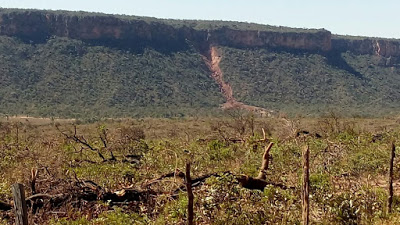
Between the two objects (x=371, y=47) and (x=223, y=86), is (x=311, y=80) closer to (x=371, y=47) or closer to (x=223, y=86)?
(x=223, y=86)

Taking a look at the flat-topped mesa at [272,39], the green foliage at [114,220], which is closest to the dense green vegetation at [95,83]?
the flat-topped mesa at [272,39]

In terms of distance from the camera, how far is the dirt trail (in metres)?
55.3

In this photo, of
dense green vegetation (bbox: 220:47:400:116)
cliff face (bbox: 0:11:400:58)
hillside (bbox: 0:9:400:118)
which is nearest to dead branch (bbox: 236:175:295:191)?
hillside (bbox: 0:9:400:118)

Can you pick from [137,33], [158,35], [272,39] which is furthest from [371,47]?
[137,33]

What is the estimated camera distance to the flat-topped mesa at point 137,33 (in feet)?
199

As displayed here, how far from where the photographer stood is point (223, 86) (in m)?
65.5

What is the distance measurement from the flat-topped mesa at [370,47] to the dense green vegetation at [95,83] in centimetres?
2848

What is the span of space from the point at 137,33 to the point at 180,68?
30.4 feet

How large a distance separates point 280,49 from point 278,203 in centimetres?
6864

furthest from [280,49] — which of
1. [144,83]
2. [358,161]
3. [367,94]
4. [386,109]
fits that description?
[358,161]

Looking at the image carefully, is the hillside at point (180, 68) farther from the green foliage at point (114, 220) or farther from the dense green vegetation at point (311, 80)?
the green foliage at point (114, 220)

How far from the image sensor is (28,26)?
60.5 metres

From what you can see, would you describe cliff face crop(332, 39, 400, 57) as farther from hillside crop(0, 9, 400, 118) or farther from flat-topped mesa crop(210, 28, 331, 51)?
flat-topped mesa crop(210, 28, 331, 51)

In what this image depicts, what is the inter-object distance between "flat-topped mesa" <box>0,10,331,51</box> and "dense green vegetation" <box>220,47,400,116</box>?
2184 millimetres
